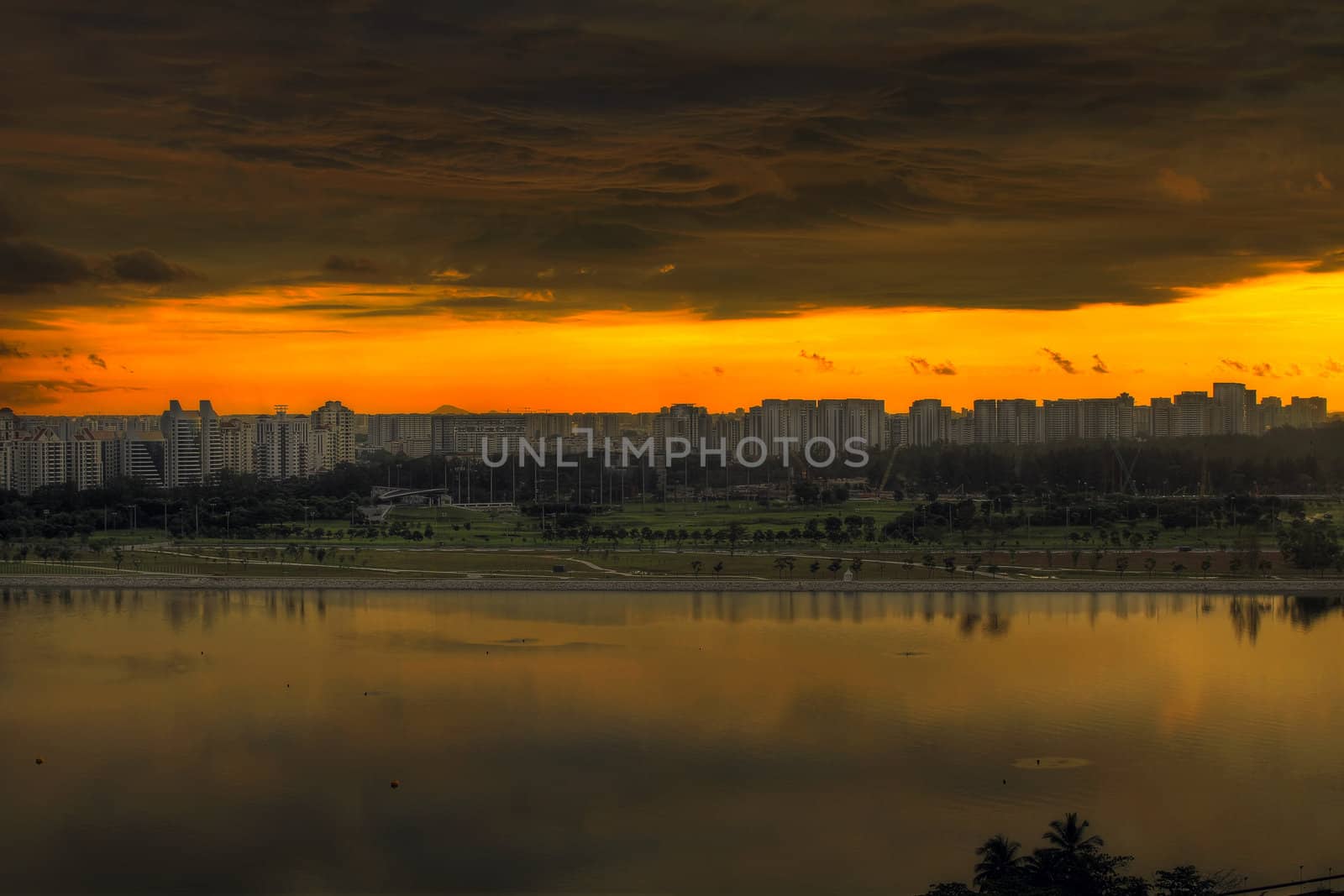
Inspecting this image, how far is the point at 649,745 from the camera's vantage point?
22.7 ft

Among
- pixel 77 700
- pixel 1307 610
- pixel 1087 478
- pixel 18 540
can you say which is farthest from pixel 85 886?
pixel 1087 478

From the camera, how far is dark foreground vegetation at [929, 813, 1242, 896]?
445cm

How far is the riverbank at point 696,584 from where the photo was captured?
480 inches

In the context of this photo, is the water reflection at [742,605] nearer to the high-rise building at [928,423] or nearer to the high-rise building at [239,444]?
the high-rise building at [239,444]

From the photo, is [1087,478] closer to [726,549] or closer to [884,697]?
[726,549]

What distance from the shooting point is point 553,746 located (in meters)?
6.89

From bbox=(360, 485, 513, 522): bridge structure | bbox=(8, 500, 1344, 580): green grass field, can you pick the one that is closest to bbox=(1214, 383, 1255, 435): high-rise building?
bbox=(8, 500, 1344, 580): green grass field

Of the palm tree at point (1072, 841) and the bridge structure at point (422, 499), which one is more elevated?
the bridge structure at point (422, 499)

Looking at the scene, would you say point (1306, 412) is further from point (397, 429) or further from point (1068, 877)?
point (1068, 877)

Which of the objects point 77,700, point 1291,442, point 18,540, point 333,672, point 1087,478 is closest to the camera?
point 77,700

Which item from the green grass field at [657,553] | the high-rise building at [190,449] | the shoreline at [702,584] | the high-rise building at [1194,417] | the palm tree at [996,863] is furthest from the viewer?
the high-rise building at [1194,417]

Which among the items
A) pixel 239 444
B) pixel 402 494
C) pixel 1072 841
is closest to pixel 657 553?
pixel 402 494

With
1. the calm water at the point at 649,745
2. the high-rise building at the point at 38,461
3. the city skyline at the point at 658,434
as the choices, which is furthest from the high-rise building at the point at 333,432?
the calm water at the point at 649,745

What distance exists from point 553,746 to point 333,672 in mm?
2345
